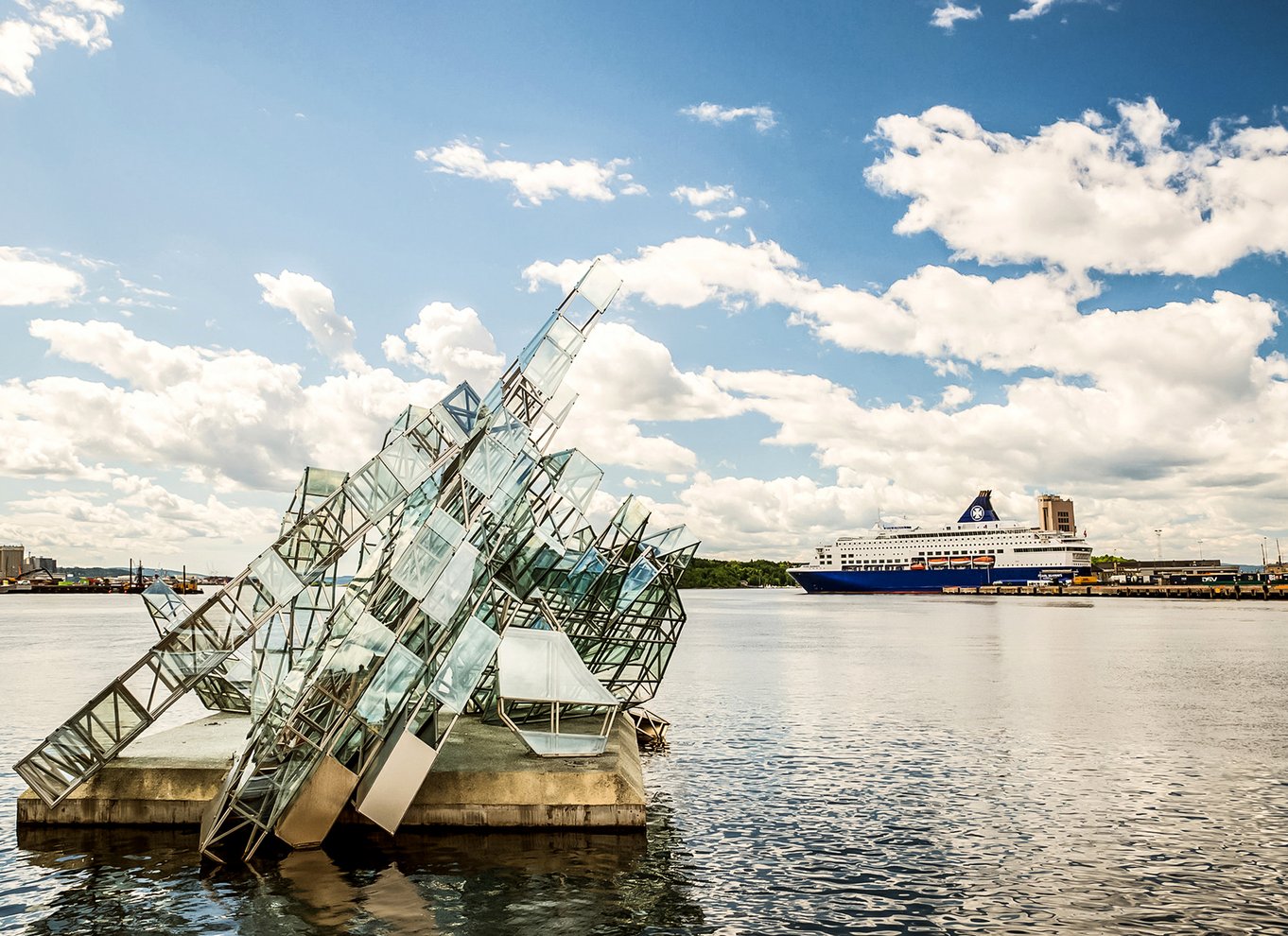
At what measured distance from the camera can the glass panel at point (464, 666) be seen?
20688 millimetres

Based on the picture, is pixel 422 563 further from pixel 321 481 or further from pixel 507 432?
pixel 321 481

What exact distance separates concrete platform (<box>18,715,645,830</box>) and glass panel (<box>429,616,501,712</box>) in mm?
1948

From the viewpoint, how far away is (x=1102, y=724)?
131 ft

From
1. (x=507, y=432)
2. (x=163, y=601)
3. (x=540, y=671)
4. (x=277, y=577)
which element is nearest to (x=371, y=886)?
(x=540, y=671)

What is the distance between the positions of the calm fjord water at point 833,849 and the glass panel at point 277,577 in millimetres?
5254

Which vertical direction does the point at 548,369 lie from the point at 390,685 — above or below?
above

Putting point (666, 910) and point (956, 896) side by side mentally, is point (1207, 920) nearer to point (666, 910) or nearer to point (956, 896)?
point (956, 896)

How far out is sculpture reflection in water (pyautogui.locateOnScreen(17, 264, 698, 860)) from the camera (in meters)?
20.5

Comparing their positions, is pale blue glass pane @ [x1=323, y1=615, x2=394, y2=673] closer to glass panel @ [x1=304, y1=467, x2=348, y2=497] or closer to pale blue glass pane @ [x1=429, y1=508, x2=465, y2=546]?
pale blue glass pane @ [x1=429, y1=508, x2=465, y2=546]

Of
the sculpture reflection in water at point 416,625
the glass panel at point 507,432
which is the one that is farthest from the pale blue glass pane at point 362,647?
the glass panel at point 507,432

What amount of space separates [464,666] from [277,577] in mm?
5301

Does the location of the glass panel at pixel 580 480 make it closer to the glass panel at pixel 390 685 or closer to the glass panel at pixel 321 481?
the glass panel at pixel 321 481

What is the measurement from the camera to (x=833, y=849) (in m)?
21.0

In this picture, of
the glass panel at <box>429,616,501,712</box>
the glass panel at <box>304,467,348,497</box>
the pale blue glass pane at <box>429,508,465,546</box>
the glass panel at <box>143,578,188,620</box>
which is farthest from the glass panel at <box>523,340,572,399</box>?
the glass panel at <box>143,578,188,620</box>
